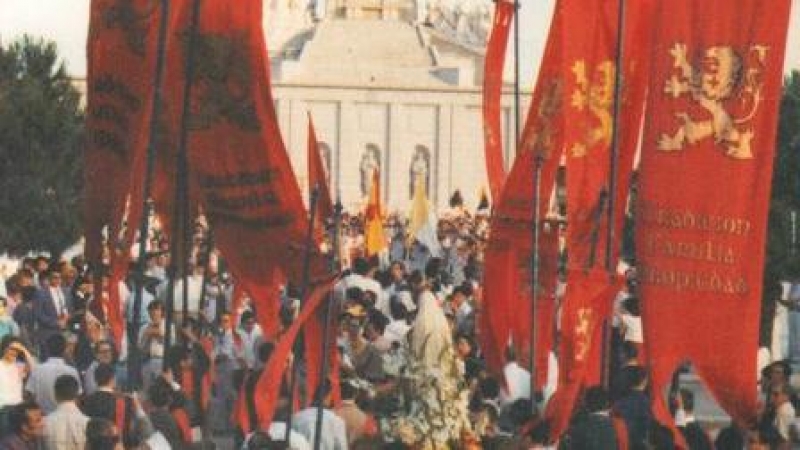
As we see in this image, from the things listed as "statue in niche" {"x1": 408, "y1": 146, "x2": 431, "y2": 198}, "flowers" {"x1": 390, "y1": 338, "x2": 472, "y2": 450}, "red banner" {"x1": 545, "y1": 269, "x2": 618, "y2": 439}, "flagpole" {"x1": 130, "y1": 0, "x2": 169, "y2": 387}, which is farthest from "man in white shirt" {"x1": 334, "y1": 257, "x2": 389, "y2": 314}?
"statue in niche" {"x1": 408, "y1": 146, "x2": 431, "y2": 198}

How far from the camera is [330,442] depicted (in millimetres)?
→ 15766

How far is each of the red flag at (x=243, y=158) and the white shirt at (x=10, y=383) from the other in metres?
1.42

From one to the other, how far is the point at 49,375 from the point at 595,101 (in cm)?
342

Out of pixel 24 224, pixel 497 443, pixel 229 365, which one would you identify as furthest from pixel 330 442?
pixel 24 224

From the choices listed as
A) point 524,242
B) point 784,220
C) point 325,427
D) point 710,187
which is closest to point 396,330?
point 524,242

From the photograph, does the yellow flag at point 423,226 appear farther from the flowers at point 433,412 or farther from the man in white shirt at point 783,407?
the flowers at point 433,412

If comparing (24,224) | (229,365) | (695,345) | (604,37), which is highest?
(604,37)

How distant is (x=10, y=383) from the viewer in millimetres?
17422

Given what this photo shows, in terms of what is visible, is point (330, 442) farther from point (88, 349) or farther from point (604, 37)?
point (88, 349)

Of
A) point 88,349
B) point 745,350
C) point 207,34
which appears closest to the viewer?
point 745,350

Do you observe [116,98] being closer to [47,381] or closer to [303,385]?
[47,381]

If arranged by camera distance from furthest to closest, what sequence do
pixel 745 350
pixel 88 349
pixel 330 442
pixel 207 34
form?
pixel 88 349
pixel 207 34
pixel 330 442
pixel 745 350

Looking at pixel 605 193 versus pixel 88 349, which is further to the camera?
pixel 88 349

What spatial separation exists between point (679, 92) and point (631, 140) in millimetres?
2855
